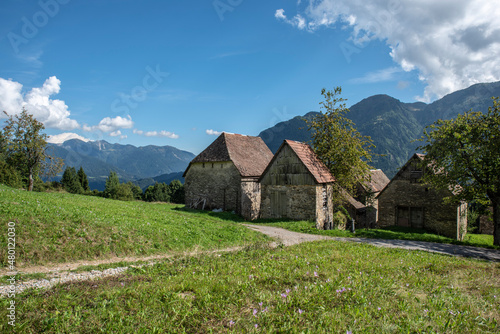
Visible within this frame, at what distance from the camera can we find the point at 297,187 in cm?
2011

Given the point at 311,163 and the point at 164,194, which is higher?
the point at 311,163

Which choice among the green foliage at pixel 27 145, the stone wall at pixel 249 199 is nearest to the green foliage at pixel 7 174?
the green foliage at pixel 27 145

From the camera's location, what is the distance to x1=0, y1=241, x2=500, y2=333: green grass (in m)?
4.34

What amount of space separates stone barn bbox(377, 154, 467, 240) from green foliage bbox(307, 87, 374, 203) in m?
4.83

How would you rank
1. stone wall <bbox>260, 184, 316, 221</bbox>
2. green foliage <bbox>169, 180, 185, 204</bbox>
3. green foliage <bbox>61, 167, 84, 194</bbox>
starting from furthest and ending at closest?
green foliage <bbox>169, 180, 185, 204</bbox>, green foliage <bbox>61, 167, 84, 194</bbox>, stone wall <bbox>260, 184, 316, 221</bbox>

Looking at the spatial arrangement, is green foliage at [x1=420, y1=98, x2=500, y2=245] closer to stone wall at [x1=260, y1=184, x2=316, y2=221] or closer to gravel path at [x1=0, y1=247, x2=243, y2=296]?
stone wall at [x1=260, y1=184, x2=316, y2=221]

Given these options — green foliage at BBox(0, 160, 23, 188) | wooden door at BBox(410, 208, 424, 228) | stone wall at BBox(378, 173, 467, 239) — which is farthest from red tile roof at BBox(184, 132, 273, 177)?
green foliage at BBox(0, 160, 23, 188)

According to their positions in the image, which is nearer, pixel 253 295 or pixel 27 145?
pixel 253 295

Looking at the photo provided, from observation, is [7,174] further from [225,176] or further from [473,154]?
[473,154]

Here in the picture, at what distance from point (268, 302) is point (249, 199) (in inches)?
772

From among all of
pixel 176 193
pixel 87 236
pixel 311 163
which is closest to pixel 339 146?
pixel 311 163

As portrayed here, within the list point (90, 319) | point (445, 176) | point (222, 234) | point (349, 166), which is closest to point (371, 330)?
point (90, 319)

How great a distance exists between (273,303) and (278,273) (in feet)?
5.41

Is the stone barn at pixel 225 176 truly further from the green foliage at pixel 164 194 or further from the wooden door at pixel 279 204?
the green foliage at pixel 164 194
